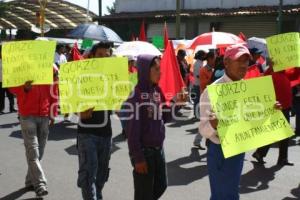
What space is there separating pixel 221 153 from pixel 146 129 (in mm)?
679

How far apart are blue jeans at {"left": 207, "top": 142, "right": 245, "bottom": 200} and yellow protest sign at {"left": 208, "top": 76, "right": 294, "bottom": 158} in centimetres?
18

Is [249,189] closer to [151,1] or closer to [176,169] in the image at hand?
[176,169]

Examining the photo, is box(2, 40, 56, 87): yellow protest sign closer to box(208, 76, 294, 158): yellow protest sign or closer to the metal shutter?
box(208, 76, 294, 158): yellow protest sign

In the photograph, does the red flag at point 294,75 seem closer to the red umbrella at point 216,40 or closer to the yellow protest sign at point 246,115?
the yellow protest sign at point 246,115

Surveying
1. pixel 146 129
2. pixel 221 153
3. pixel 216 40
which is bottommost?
pixel 221 153

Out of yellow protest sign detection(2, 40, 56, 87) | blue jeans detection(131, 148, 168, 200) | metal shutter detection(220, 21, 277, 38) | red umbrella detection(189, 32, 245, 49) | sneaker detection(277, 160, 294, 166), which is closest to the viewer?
blue jeans detection(131, 148, 168, 200)

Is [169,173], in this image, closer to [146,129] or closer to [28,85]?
[28,85]

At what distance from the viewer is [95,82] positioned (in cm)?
465

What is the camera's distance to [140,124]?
410cm

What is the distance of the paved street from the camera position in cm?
591

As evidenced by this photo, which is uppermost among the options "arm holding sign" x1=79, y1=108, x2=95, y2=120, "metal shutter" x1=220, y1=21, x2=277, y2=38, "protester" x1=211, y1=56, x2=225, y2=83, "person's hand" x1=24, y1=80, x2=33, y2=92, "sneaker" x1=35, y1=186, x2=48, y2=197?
"metal shutter" x1=220, y1=21, x2=277, y2=38

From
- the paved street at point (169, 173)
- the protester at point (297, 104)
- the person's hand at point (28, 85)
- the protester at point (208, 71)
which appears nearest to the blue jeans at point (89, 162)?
the person's hand at point (28, 85)

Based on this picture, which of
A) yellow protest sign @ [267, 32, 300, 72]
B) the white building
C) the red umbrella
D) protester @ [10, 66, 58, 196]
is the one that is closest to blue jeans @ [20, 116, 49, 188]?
protester @ [10, 66, 58, 196]

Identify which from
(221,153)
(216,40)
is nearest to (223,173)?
(221,153)
